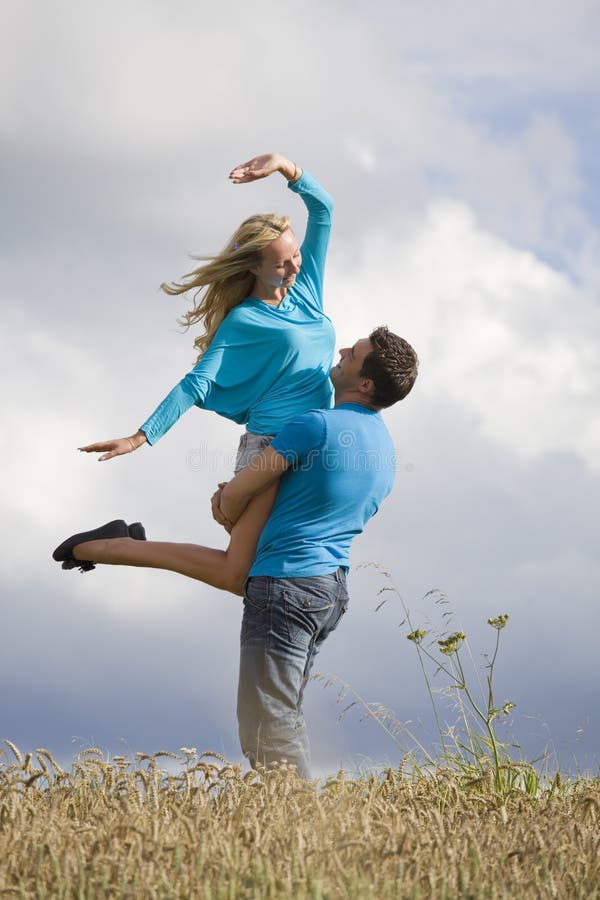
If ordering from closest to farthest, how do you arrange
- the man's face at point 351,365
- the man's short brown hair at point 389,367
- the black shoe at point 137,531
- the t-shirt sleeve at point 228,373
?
the man's short brown hair at point 389,367, the man's face at point 351,365, the t-shirt sleeve at point 228,373, the black shoe at point 137,531

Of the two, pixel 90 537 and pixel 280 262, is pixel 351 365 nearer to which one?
pixel 280 262

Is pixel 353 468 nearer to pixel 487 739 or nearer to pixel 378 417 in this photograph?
pixel 378 417

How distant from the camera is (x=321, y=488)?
590 cm

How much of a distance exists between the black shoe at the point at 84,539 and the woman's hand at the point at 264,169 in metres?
2.39

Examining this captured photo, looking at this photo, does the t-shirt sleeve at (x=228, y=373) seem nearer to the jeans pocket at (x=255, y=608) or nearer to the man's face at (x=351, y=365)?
the man's face at (x=351, y=365)

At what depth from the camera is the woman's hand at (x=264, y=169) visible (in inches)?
269

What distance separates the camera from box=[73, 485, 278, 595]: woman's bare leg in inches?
241

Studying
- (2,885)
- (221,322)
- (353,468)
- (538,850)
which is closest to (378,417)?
(353,468)

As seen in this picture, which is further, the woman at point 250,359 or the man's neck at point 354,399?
the woman at point 250,359

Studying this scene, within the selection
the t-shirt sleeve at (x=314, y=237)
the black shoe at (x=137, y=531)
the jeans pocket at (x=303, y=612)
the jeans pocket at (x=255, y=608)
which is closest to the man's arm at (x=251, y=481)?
the jeans pocket at (x=255, y=608)

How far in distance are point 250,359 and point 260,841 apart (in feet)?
10.8

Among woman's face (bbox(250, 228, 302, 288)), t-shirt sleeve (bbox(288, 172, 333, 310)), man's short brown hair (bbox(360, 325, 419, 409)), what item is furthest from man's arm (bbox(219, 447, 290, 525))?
t-shirt sleeve (bbox(288, 172, 333, 310))

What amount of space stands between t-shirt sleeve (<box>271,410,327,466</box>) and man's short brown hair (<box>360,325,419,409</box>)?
46 centimetres

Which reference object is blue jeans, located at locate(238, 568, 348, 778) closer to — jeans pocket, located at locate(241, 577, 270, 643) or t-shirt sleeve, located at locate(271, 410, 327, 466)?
jeans pocket, located at locate(241, 577, 270, 643)
